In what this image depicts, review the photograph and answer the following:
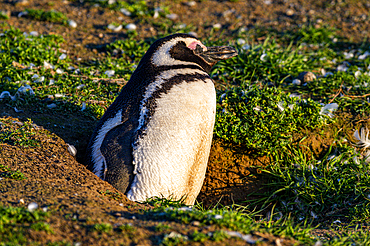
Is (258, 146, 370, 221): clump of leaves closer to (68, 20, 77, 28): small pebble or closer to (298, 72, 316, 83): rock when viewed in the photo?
(298, 72, 316, 83): rock

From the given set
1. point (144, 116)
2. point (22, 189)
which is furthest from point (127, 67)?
point (22, 189)

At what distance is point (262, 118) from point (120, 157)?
173cm

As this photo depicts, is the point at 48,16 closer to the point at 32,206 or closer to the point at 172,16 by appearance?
the point at 172,16

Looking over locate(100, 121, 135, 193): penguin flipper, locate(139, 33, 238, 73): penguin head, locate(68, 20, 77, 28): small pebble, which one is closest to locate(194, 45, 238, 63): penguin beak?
locate(139, 33, 238, 73): penguin head

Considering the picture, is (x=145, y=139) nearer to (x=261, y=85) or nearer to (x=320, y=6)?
(x=261, y=85)

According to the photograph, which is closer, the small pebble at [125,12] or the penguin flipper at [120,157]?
the penguin flipper at [120,157]

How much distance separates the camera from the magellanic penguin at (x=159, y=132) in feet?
8.52

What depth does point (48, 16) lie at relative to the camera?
19.8ft

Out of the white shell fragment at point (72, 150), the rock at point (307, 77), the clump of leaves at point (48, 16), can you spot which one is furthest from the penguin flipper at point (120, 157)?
the clump of leaves at point (48, 16)

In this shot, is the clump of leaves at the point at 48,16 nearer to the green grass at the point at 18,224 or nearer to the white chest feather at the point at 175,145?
the white chest feather at the point at 175,145

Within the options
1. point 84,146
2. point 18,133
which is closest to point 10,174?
point 18,133

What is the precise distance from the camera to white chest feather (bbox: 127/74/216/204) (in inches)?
102

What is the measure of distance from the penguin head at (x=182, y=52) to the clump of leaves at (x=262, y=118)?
673mm

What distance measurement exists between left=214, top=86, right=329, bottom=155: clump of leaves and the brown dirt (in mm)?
148
